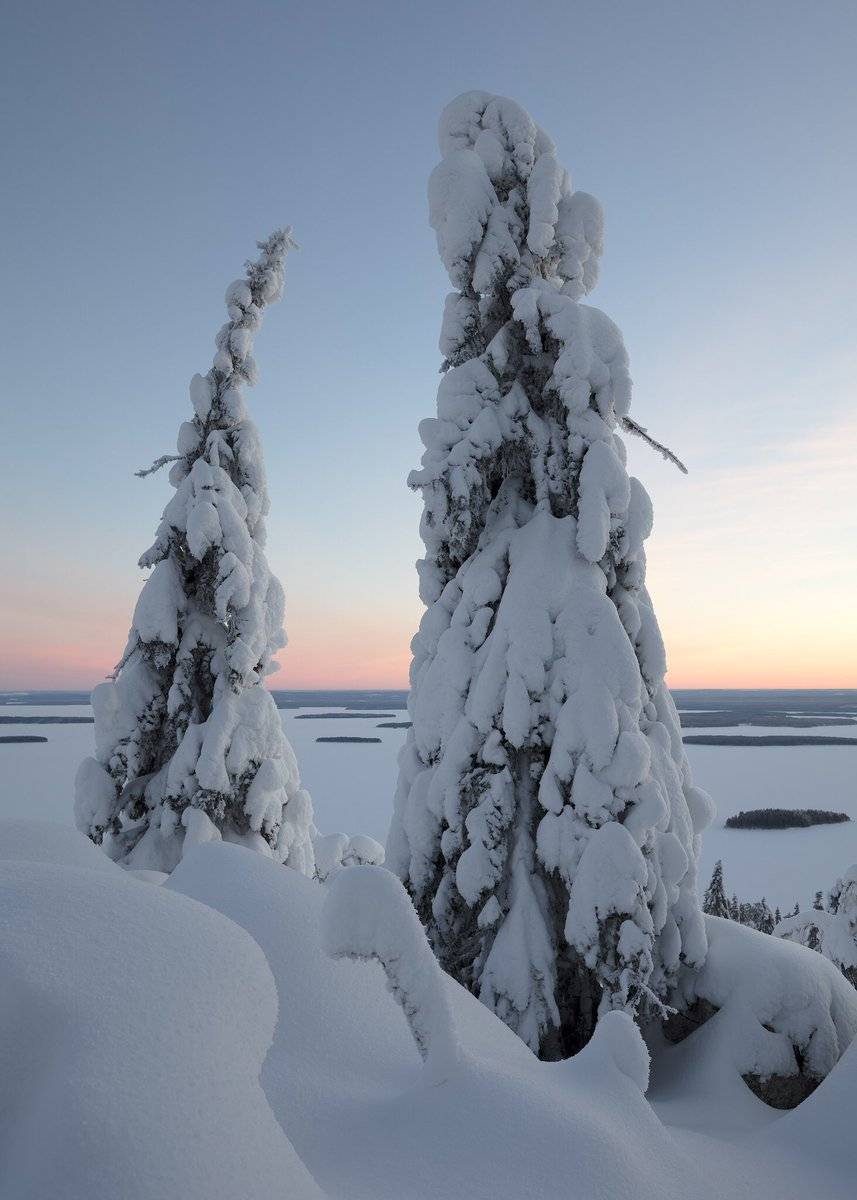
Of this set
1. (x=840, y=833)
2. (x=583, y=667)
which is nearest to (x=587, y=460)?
(x=583, y=667)

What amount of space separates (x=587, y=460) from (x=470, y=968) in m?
5.56

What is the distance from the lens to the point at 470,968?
7.12m

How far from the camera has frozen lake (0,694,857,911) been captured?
90.1 ft

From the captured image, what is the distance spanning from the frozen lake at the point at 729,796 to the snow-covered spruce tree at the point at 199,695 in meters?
13.7

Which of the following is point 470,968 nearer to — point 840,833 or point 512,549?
point 512,549

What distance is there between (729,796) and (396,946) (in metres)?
45.6

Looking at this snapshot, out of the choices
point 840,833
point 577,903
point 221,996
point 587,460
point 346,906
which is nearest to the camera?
point 221,996

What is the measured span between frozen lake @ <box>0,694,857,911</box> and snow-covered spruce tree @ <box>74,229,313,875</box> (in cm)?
1374

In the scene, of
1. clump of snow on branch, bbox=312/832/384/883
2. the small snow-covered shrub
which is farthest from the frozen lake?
the small snow-covered shrub

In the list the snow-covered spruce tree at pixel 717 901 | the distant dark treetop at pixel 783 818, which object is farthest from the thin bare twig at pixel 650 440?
the distant dark treetop at pixel 783 818

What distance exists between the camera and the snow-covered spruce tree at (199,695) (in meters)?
9.69

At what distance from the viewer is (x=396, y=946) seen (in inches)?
104

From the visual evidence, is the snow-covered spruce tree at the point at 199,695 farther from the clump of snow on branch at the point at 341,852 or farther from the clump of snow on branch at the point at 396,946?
the clump of snow on branch at the point at 396,946

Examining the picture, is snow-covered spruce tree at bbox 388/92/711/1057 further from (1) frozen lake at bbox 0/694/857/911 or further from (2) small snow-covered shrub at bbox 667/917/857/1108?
(1) frozen lake at bbox 0/694/857/911
